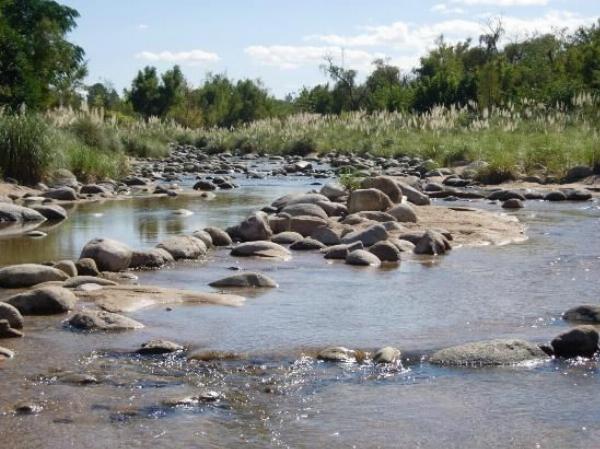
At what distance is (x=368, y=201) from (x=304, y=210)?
40.1 inches

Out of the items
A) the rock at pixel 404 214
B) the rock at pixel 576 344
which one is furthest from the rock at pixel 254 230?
the rock at pixel 576 344

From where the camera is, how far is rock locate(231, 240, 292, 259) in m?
9.06

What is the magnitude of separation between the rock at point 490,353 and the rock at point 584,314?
3.17 ft

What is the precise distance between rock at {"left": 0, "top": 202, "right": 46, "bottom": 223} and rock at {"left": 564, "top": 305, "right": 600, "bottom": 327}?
25.7 ft

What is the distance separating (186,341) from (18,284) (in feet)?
6.87

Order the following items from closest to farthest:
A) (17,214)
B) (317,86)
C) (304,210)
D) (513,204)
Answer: (304,210) → (17,214) → (513,204) → (317,86)

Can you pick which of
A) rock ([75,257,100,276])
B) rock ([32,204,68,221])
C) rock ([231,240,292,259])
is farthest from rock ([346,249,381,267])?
rock ([32,204,68,221])

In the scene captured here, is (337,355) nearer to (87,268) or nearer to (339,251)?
(87,268)

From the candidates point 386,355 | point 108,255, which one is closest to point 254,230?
point 108,255

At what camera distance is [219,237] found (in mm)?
9836

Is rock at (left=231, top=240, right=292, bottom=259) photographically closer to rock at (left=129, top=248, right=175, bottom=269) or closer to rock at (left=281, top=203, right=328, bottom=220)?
rock at (left=129, top=248, right=175, bottom=269)

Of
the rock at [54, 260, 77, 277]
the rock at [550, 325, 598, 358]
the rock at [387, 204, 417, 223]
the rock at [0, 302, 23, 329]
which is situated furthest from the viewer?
the rock at [387, 204, 417, 223]

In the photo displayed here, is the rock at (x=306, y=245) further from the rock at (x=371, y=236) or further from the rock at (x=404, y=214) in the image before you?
the rock at (x=404, y=214)

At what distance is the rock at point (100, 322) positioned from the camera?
581 cm
